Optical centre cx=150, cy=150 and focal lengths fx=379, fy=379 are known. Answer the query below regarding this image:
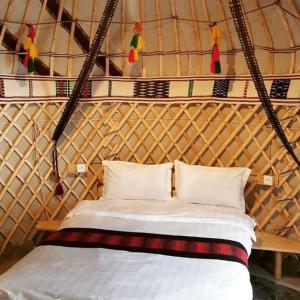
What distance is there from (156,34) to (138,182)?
1.28 meters

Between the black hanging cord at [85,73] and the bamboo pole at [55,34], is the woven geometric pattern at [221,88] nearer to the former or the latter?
the black hanging cord at [85,73]

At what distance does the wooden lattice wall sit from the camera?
3.01 m

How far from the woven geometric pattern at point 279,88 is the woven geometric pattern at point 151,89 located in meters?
0.88

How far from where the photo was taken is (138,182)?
10.00 ft

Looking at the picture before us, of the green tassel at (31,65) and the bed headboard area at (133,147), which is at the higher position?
the green tassel at (31,65)

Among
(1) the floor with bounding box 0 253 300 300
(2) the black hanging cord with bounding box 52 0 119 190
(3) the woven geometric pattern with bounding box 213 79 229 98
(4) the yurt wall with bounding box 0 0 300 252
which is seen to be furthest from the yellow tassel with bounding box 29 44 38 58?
(1) the floor with bounding box 0 253 300 300

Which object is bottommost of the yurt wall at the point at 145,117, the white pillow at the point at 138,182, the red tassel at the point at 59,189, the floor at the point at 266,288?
the floor at the point at 266,288

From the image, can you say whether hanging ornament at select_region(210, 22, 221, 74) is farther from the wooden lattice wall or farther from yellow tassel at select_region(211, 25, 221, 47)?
the wooden lattice wall

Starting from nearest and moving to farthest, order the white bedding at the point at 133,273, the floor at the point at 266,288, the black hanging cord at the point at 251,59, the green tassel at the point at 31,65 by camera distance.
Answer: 1. the white bedding at the point at 133,273
2. the black hanging cord at the point at 251,59
3. the floor at the point at 266,288
4. the green tassel at the point at 31,65

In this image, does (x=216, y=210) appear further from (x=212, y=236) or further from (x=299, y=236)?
(x=299, y=236)

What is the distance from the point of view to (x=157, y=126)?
339 centimetres

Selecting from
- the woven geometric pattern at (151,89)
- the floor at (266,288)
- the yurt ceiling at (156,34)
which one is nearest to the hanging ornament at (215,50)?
the yurt ceiling at (156,34)

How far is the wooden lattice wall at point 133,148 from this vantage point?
3.01m

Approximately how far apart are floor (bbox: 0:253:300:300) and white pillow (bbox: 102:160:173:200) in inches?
34.8
